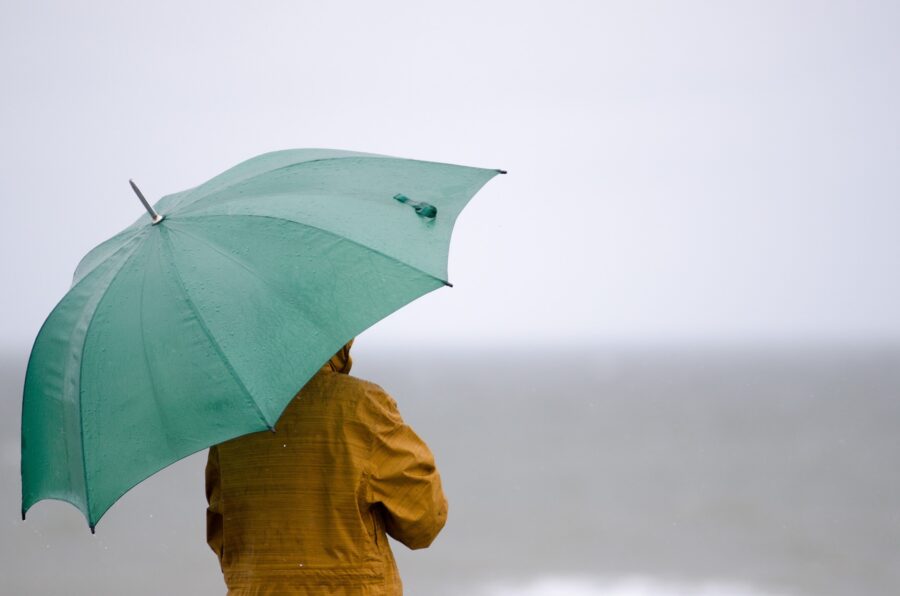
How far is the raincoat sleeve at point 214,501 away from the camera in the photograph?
303 centimetres

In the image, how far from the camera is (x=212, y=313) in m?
2.78

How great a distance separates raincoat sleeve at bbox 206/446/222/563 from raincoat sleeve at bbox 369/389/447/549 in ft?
1.31

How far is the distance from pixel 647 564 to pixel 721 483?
12.7 feet

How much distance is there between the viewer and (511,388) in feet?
102

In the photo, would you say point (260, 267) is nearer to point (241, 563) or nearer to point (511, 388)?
point (241, 563)

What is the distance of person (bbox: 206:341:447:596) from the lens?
9.36ft

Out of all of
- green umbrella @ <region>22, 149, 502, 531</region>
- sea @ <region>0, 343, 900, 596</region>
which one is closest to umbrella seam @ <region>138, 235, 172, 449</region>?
green umbrella @ <region>22, 149, 502, 531</region>

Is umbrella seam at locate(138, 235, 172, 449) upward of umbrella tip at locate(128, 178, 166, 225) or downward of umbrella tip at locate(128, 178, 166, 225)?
downward

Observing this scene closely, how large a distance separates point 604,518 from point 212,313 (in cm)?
723

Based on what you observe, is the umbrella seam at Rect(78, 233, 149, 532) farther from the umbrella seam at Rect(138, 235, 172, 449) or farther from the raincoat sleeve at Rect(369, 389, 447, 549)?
the raincoat sleeve at Rect(369, 389, 447, 549)

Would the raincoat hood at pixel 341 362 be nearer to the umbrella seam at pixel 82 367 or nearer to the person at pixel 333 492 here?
the person at pixel 333 492

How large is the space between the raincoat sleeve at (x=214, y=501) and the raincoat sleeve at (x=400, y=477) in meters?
0.40

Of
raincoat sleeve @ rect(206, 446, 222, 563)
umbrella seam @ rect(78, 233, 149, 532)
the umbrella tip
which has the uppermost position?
the umbrella tip

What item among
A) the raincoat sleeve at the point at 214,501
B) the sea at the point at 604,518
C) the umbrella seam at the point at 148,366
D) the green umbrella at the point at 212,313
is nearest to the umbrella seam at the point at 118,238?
the green umbrella at the point at 212,313
